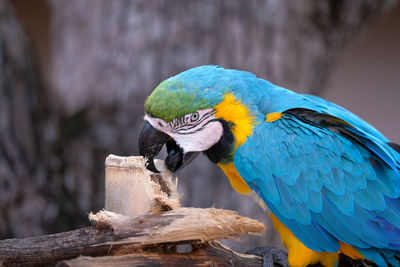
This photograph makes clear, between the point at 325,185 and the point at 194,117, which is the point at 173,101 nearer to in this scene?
the point at 194,117

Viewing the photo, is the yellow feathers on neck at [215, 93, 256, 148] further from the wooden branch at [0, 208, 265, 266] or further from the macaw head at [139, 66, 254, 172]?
the wooden branch at [0, 208, 265, 266]

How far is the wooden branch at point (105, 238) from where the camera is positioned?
1003mm

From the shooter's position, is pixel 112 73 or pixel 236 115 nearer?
pixel 236 115

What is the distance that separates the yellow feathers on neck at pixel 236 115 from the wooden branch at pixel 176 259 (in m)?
0.39

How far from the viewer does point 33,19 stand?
5.36m

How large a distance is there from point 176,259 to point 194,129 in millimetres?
472

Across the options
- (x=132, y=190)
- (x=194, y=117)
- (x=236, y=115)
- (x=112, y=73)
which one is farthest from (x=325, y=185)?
(x=112, y=73)

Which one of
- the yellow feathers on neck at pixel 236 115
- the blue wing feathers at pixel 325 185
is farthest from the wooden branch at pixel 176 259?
the yellow feathers on neck at pixel 236 115

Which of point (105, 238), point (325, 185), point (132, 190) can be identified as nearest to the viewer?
point (105, 238)

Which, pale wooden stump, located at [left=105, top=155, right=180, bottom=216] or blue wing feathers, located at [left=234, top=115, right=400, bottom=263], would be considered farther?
blue wing feathers, located at [left=234, top=115, right=400, bottom=263]

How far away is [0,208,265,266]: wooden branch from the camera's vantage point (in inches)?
39.5

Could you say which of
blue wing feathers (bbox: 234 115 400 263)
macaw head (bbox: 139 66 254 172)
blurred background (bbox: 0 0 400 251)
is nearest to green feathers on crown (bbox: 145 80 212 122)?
macaw head (bbox: 139 66 254 172)

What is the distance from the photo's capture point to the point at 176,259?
41.6 inches

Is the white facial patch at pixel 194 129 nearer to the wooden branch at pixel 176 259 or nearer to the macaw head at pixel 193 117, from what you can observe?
the macaw head at pixel 193 117
